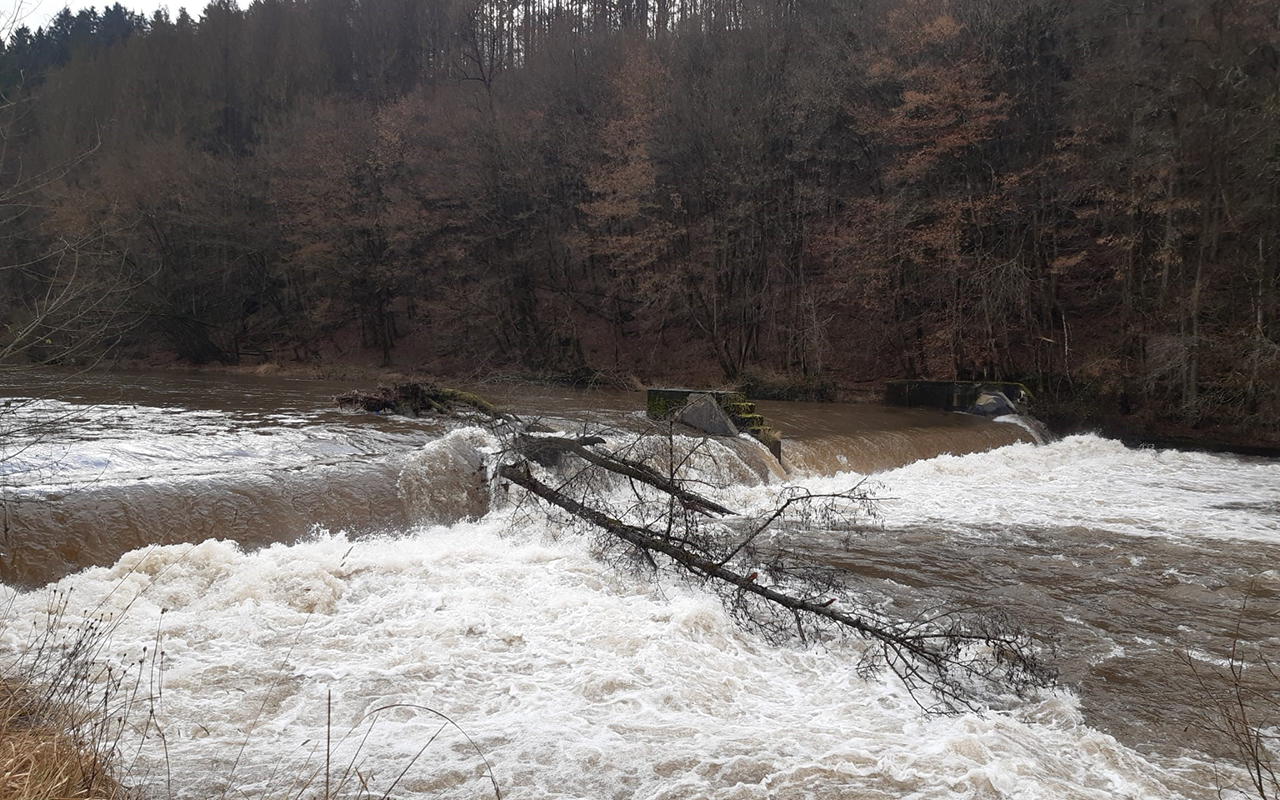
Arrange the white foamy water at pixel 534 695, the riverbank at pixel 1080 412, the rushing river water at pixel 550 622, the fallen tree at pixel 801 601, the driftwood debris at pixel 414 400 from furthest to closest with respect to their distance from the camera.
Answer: the riverbank at pixel 1080 412 → the driftwood debris at pixel 414 400 → the fallen tree at pixel 801 601 → the rushing river water at pixel 550 622 → the white foamy water at pixel 534 695

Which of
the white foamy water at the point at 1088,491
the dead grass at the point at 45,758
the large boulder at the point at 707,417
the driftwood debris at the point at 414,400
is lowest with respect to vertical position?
the white foamy water at the point at 1088,491

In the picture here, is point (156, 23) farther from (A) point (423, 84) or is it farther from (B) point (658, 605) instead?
(B) point (658, 605)

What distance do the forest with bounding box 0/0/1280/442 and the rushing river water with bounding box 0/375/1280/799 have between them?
608cm

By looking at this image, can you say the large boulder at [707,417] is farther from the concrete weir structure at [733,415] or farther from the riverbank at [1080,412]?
the riverbank at [1080,412]

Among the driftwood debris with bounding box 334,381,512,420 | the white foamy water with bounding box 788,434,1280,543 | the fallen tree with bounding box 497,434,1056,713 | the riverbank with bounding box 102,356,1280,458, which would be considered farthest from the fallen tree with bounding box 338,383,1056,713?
the riverbank with bounding box 102,356,1280,458

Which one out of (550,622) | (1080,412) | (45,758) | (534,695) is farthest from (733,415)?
(45,758)

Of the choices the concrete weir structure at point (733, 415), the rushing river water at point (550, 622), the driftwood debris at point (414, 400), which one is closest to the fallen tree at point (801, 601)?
the rushing river water at point (550, 622)

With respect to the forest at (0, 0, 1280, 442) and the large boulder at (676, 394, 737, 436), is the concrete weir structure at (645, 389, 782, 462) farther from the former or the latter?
the forest at (0, 0, 1280, 442)

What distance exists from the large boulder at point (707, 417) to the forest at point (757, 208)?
8.67 ft

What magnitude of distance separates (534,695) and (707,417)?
944 centimetres

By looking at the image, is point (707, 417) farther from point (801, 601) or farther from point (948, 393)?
point (948, 393)

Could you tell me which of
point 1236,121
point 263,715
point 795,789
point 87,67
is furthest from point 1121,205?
point 87,67

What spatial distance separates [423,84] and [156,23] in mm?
18648

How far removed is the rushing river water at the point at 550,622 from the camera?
14.9 feet
